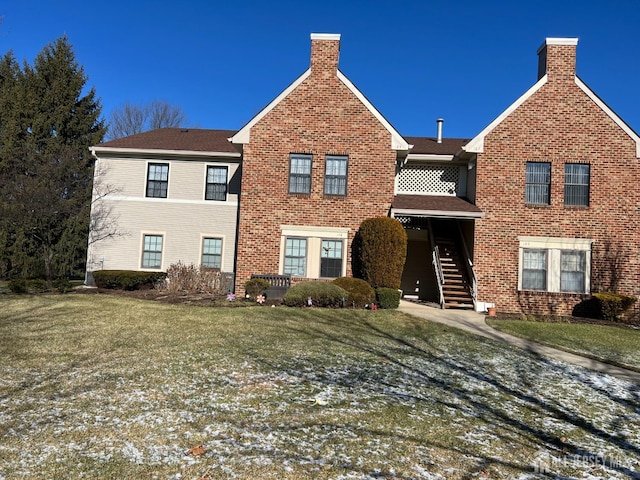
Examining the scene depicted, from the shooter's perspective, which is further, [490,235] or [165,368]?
[490,235]

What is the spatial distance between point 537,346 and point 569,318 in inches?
225

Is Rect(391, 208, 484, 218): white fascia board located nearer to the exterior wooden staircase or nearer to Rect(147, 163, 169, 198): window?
the exterior wooden staircase

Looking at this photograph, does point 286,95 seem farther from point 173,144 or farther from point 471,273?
point 471,273

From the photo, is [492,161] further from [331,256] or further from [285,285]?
[285,285]

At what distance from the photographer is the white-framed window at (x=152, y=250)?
1905 centimetres

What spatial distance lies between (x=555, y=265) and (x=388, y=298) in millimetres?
6169

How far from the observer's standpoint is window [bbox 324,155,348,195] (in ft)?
53.7

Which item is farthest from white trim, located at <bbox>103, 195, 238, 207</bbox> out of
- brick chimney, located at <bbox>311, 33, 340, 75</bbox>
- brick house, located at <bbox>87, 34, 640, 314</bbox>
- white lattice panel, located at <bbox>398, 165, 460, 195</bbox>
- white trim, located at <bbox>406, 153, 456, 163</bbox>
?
white trim, located at <bbox>406, 153, 456, 163</bbox>

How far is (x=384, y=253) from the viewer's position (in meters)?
14.9

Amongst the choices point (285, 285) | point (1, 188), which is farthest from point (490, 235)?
point (1, 188)

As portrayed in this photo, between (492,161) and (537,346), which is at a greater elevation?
(492,161)

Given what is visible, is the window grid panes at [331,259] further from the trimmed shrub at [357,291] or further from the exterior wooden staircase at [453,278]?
the exterior wooden staircase at [453,278]

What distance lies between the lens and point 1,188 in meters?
22.6

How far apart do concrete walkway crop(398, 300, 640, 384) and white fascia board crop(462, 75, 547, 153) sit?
18.6 feet
